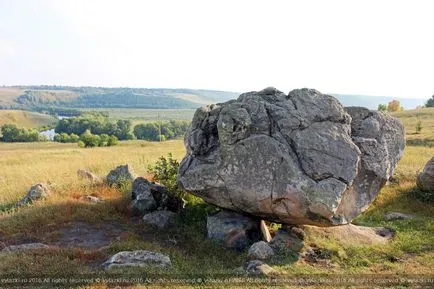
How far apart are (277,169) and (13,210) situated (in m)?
12.5

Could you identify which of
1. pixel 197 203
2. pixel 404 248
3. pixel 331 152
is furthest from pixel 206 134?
pixel 404 248

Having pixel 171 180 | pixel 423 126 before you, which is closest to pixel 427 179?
pixel 171 180

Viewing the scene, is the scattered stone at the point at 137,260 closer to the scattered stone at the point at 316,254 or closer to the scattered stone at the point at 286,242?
the scattered stone at the point at 286,242

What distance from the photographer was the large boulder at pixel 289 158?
16.3 meters

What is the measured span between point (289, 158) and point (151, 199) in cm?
729

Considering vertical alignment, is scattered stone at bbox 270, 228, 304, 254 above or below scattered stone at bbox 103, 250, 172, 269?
below

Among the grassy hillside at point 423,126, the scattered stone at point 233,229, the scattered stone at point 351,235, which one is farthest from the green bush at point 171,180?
the grassy hillside at point 423,126

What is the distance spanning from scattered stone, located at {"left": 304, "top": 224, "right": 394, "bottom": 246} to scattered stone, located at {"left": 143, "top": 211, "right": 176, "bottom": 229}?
5947 mm

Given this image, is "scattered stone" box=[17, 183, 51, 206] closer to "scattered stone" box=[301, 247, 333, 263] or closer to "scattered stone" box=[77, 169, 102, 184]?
"scattered stone" box=[77, 169, 102, 184]

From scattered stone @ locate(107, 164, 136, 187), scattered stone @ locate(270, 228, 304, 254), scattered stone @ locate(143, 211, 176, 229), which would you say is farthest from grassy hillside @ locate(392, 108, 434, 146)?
scattered stone @ locate(143, 211, 176, 229)

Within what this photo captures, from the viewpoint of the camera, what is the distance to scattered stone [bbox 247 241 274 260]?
15719mm

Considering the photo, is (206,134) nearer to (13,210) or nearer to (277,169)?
(277,169)

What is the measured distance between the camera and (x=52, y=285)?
1230 centimetres

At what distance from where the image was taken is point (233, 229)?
1741 cm
